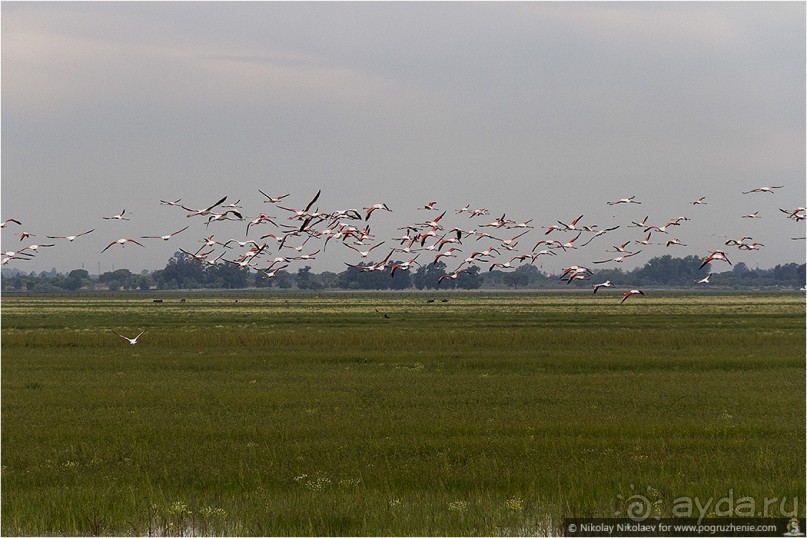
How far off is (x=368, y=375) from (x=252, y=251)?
22000 mm

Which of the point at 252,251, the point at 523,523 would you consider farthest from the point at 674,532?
the point at 252,251

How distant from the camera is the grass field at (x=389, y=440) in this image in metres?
19.5

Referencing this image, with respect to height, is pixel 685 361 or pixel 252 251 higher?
pixel 252 251

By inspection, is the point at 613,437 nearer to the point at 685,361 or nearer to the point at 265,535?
the point at 265,535

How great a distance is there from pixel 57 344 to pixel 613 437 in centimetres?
4647

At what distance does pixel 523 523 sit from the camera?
1884 centimetres

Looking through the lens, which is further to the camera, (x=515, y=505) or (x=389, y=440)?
(x=389, y=440)

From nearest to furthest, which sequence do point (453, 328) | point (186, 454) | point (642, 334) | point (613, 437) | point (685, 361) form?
point (186, 454), point (613, 437), point (685, 361), point (642, 334), point (453, 328)

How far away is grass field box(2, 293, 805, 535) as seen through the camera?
1952cm

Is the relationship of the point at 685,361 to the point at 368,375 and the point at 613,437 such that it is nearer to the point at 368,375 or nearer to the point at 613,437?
the point at 368,375

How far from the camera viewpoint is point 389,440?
2678 centimetres

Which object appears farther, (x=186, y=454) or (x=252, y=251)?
(x=186, y=454)

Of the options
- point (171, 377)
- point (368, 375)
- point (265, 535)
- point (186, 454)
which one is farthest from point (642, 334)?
point (265, 535)

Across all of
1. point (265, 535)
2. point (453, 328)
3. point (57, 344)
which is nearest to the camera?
point (265, 535)
